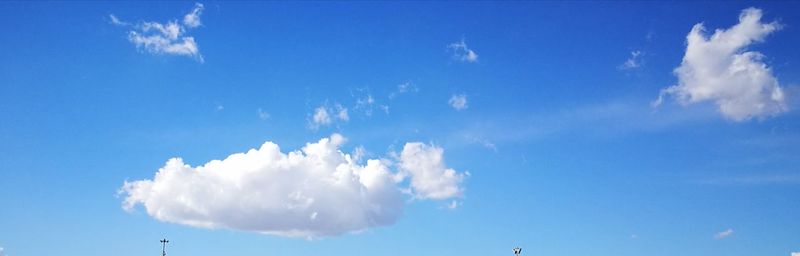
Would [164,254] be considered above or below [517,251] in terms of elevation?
above

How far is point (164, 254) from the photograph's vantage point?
10744 cm

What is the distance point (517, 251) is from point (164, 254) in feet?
290

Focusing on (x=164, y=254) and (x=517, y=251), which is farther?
(x=164, y=254)

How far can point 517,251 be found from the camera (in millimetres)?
73812
